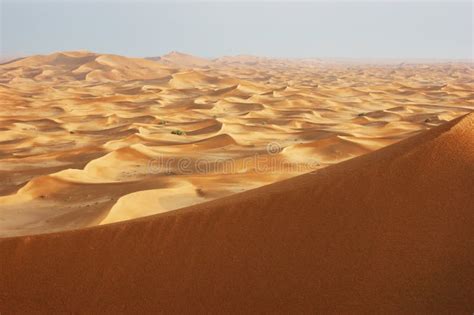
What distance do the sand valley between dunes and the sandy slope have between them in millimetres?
2264

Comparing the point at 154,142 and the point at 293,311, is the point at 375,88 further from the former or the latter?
the point at 293,311

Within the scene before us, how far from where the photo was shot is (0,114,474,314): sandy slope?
3.41 m

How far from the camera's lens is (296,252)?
372 centimetres

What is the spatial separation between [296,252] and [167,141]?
1162cm

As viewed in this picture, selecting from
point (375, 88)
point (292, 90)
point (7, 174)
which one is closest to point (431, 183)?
point (7, 174)

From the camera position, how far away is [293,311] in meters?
3.39

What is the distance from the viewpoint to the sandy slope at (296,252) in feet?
11.2

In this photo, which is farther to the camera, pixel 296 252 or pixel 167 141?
pixel 167 141

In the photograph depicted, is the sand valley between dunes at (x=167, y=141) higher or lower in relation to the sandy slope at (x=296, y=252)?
lower

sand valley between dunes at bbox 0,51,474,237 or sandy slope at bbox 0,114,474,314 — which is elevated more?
sandy slope at bbox 0,114,474,314

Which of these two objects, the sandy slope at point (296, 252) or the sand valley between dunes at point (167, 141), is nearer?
the sandy slope at point (296, 252)

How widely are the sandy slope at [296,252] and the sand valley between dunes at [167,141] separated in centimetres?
226

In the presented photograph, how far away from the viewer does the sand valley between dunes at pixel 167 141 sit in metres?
7.89

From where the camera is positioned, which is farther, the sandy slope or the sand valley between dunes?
the sand valley between dunes
